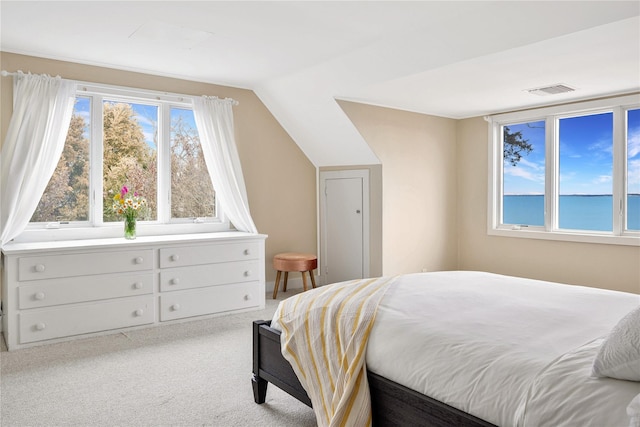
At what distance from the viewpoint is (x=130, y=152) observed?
4.62 m

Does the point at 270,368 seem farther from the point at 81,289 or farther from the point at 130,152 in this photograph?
the point at 130,152

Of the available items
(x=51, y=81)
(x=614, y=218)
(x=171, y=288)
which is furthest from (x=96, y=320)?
(x=614, y=218)

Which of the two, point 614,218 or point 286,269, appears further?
point 286,269

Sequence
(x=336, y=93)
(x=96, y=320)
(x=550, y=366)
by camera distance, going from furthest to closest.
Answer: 1. (x=336, y=93)
2. (x=96, y=320)
3. (x=550, y=366)

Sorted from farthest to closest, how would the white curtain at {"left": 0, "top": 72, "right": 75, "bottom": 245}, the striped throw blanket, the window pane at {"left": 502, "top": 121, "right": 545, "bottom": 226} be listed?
1. the window pane at {"left": 502, "top": 121, "right": 545, "bottom": 226}
2. the white curtain at {"left": 0, "top": 72, "right": 75, "bottom": 245}
3. the striped throw blanket

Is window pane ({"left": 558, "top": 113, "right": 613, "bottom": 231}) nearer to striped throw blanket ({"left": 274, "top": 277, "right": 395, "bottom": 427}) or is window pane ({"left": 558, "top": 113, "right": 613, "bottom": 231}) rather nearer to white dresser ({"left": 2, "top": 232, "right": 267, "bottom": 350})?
white dresser ({"left": 2, "top": 232, "right": 267, "bottom": 350})

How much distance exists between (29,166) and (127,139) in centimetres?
93

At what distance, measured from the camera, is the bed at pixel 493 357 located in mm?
1434

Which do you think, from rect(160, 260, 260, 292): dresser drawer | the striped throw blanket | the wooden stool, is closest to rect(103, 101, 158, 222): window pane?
rect(160, 260, 260, 292): dresser drawer

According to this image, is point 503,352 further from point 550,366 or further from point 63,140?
point 63,140

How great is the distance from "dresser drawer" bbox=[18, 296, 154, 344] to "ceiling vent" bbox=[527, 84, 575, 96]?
3.82 metres

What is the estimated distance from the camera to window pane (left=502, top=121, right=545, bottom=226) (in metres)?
5.29

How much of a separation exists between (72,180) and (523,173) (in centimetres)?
454

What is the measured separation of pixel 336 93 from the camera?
4527 mm
